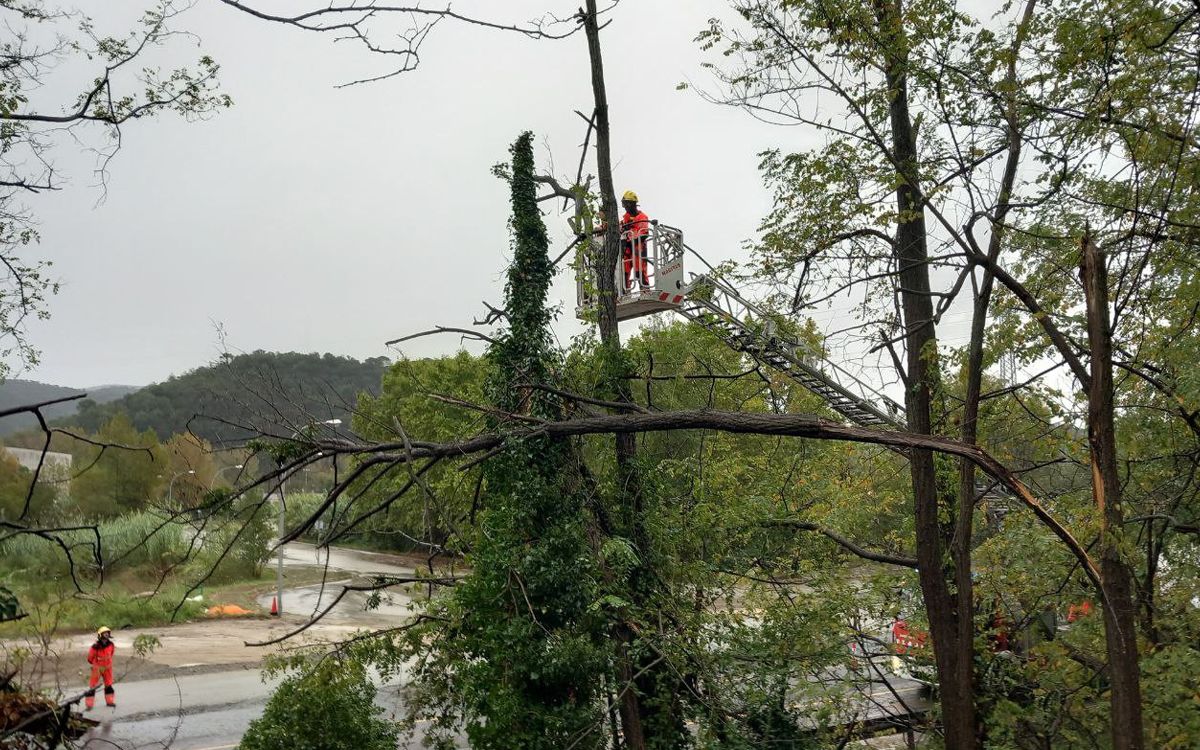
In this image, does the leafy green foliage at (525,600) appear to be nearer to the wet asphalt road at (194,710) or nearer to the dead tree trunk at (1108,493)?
the wet asphalt road at (194,710)

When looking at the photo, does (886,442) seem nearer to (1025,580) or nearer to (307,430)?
(307,430)

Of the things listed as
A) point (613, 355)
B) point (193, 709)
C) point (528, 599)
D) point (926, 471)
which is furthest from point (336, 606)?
point (926, 471)

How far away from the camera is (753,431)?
7156 millimetres

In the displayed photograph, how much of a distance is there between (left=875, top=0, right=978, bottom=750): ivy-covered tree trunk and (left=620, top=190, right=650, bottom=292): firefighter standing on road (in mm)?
4209

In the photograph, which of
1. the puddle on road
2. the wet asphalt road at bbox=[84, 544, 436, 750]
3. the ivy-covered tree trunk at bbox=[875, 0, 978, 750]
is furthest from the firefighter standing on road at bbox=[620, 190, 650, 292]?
the puddle on road

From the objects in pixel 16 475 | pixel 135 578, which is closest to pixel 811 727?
pixel 135 578

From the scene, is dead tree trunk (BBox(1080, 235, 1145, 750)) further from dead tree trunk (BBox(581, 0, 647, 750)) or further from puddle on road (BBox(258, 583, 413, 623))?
puddle on road (BBox(258, 583, 413, 623))

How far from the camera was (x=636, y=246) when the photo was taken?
1429 cm

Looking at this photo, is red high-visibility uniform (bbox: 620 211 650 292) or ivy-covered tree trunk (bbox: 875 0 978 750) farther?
red high-visibility uniform (bbox: 620 211 650 292)

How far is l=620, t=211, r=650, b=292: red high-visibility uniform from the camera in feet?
46.7

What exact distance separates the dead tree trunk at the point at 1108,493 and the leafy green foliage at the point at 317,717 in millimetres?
6704

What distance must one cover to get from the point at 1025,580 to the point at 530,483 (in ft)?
18.6

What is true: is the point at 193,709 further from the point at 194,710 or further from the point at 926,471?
the point at 926,471

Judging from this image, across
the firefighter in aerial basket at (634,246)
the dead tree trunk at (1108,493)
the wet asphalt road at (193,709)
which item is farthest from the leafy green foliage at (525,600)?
the dead tree trunk at (1108,493)
